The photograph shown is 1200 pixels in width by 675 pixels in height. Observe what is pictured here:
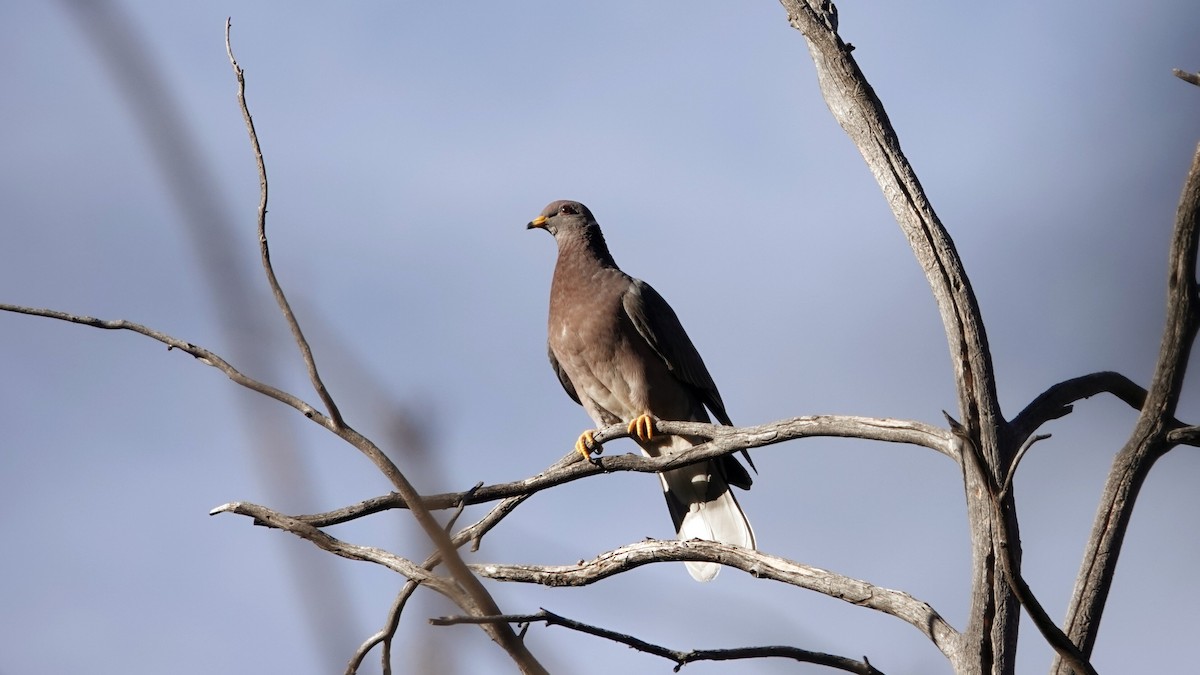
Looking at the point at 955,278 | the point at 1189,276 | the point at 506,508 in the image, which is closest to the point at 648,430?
the point at 506,508

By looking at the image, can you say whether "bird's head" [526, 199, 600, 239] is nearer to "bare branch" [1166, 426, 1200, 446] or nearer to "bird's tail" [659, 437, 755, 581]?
"bird's tail" [659, 437, 755, 581]

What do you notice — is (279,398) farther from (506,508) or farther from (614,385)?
(614,385)

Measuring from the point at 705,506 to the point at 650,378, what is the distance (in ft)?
2.41

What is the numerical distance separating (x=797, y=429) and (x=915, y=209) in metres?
0.77

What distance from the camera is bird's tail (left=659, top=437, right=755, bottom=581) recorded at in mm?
5863

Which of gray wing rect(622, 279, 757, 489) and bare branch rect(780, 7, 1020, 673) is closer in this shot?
bare branch rect(780, 7, 1020, 673)

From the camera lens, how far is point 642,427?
543 centimetres

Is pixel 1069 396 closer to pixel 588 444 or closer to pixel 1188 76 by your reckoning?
pixel 1188 76

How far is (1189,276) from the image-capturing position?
305 cm

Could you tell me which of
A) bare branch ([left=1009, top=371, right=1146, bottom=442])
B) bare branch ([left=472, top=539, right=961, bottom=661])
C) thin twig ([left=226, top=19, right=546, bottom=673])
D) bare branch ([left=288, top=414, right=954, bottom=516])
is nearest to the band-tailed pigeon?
bare branch ([left=288, top=414, right=954, bottom=516])

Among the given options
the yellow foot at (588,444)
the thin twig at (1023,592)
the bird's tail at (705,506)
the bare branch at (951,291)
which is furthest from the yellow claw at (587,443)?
the thin twig at (1023,592)

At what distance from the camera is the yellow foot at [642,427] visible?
5379mm

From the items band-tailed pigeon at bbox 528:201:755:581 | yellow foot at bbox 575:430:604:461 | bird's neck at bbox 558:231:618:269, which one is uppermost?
bird's neck at bbox 558:231:618:269

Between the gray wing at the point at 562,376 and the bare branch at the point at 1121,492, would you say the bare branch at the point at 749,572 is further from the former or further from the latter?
the gray wing at the point at 562,376
